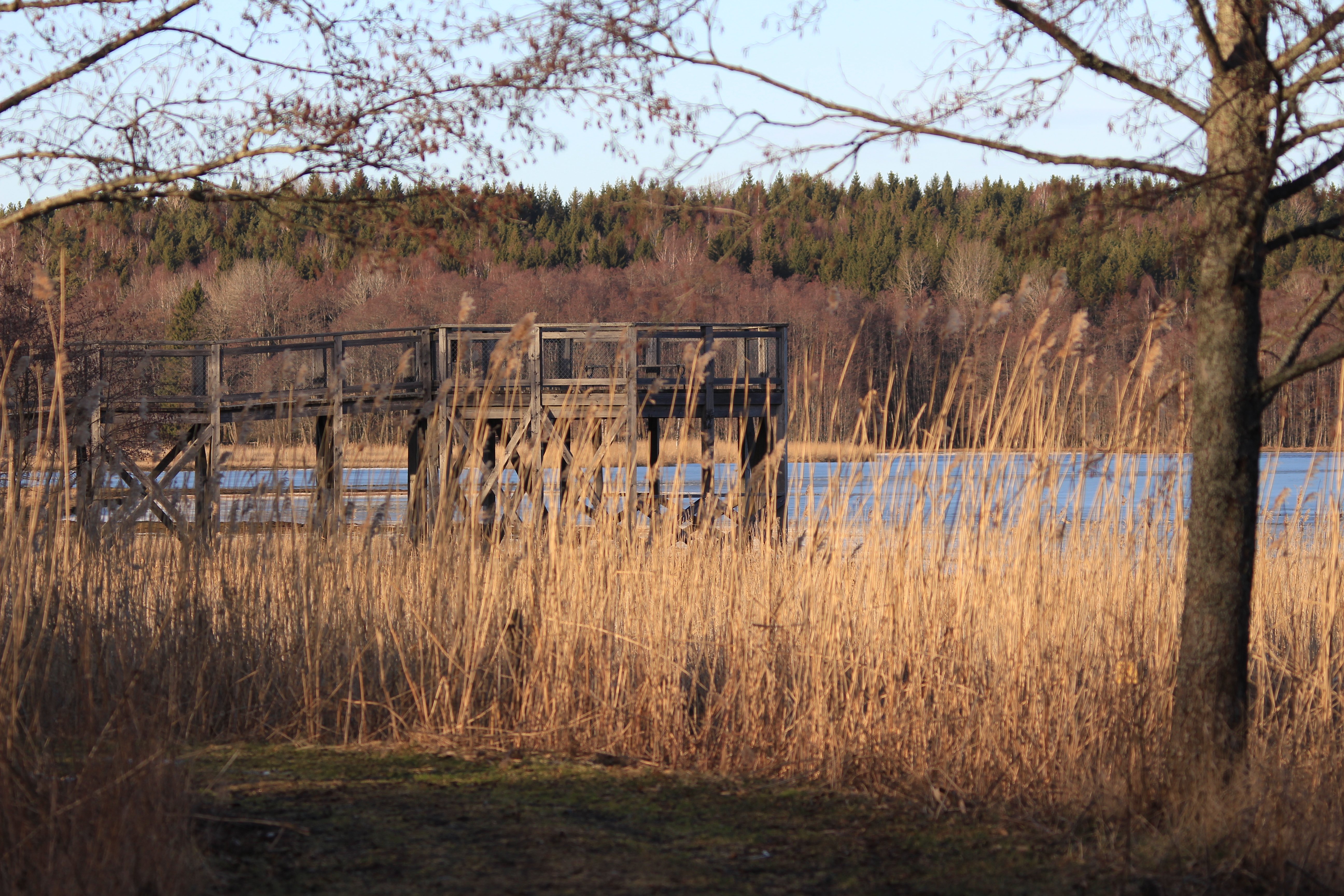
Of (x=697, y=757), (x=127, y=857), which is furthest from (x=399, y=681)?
(x=127, y=857)

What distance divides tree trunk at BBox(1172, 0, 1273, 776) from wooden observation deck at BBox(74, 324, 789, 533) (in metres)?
1.53

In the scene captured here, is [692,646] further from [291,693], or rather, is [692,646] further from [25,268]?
[25,268]

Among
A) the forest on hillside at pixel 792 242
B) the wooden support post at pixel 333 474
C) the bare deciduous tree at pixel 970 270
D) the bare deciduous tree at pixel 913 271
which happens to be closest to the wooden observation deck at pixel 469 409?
the wooden support post at pixel 333 474

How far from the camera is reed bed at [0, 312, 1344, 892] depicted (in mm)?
4004

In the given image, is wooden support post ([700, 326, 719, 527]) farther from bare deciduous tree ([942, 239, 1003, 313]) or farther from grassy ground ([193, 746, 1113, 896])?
bare deciduous tree ([942, 239, 1003, 313])

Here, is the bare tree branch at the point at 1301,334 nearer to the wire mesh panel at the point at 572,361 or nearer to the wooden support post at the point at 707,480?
the wooden support post at the point at 707,480

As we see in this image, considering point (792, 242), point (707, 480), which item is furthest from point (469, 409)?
point (707, 480)

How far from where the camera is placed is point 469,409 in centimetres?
1636

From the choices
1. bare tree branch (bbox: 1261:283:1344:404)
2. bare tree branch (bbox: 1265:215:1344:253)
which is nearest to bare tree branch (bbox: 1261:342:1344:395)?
bare tree branch (bbox: 1261:283:1344:404)

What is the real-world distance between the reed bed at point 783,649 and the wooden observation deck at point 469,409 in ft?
1.09

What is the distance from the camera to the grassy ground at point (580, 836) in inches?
129

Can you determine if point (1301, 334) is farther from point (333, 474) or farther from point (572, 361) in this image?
point (572, 361)

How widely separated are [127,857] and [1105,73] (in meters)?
3.32

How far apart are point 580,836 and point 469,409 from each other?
13.1 metres
